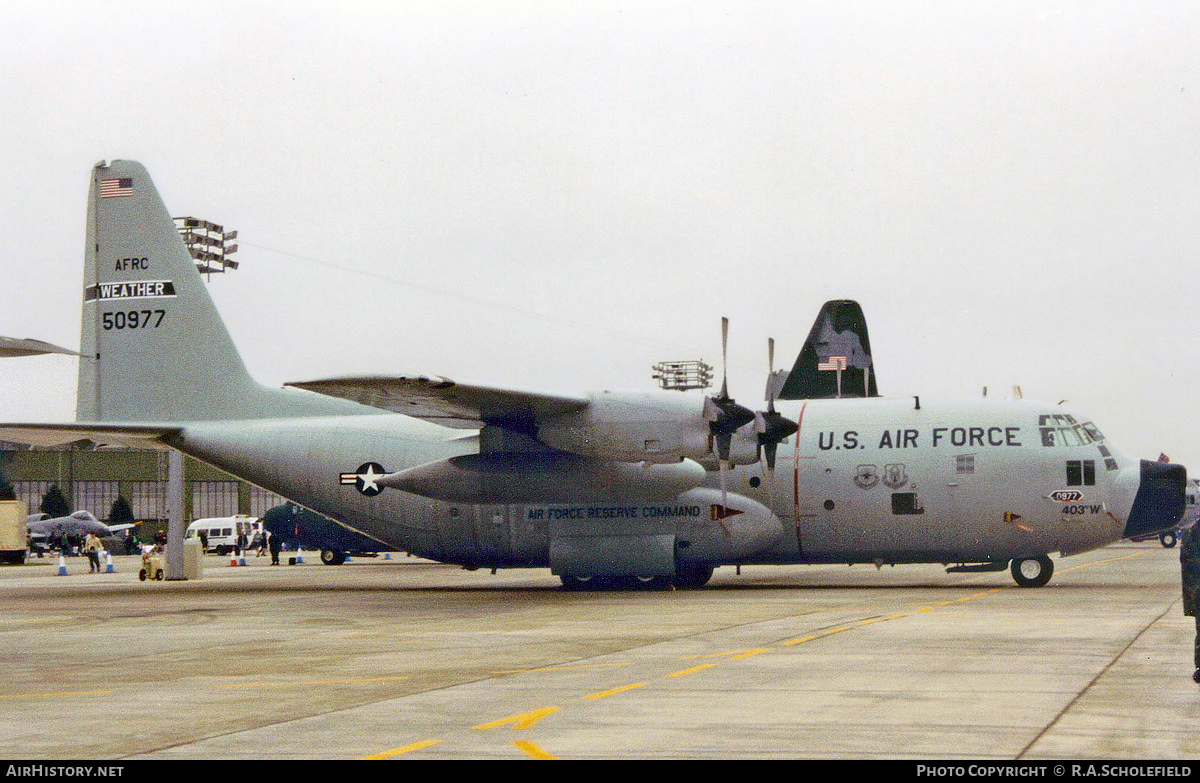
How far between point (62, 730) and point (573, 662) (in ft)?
19.4

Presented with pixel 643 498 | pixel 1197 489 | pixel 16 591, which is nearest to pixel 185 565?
pixel 16 591

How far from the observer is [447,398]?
2527 cm

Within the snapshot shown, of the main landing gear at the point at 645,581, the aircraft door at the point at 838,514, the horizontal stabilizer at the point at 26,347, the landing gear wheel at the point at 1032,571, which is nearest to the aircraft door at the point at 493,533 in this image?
the main landing gear at the point at 645,581

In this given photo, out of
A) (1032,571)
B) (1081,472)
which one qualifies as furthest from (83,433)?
(1081,472)

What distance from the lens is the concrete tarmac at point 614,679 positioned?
8.91 m

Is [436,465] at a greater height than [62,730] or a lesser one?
greater

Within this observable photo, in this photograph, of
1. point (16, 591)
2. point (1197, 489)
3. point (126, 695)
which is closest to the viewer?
point (126, 695)

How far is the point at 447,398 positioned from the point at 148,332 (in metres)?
10.7

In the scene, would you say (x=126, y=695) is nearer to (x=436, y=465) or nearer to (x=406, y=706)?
(x=406, y=706)

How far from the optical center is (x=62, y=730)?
970cm

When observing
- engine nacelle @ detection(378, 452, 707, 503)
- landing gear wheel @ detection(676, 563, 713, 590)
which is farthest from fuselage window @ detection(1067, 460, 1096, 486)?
landing gear wheel @ detection(676, 563, 713, 590)
